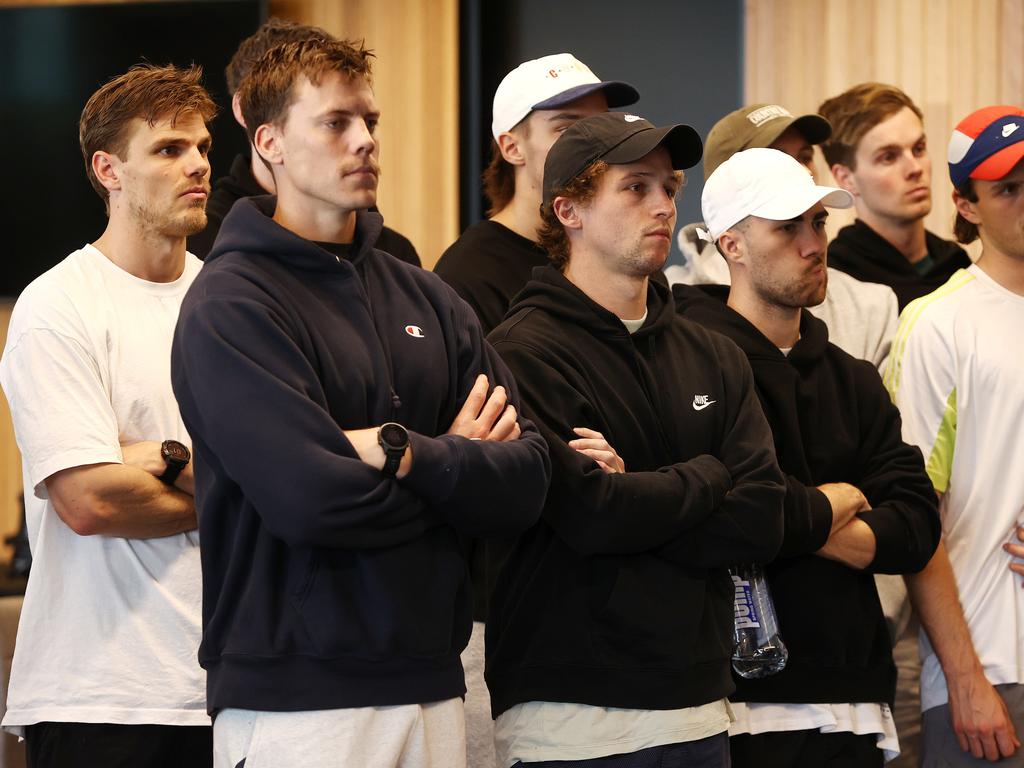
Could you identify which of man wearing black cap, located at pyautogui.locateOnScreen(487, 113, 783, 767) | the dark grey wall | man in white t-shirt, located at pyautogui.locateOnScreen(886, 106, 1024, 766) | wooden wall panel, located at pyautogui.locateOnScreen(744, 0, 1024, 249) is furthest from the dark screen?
man in white t-shirt, located at pyautogui.locateOnScreen(886, 106, 1024, 766)

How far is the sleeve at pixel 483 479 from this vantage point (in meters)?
1.84

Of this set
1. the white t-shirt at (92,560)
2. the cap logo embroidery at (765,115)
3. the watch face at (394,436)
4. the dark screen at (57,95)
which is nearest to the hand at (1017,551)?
the cap logo embroidery at (765,115)

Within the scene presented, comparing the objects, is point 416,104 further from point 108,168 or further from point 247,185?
point 108,168

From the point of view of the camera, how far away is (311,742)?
1793 mm

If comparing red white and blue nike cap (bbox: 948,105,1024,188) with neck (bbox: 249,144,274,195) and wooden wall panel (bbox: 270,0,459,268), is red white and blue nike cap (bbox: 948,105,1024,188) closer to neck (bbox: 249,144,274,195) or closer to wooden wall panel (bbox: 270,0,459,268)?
neck (bbox: 249,144,274,195)

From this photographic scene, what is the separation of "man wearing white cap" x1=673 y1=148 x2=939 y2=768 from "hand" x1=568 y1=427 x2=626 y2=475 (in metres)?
0.40

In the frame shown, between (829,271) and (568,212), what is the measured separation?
968mm

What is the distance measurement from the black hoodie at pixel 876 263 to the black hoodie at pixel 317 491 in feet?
5.59

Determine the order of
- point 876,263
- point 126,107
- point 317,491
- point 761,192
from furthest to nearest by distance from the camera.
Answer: point 876,263 → point 761,192 → point 126,107 → point 317,491

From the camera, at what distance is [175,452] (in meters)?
2.30

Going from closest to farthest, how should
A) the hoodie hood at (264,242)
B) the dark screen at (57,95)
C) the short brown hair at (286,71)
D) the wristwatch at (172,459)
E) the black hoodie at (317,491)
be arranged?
the black hoodie at (317,491)
the hoodie hood at (264,242)
the short brown hair at (286,71)
the wristwatch at (172,459)
the dark screen at (57,95)

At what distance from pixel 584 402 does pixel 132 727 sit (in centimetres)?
93

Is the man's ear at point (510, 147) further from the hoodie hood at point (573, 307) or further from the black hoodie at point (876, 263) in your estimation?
the black hoodie at point (876, 263)

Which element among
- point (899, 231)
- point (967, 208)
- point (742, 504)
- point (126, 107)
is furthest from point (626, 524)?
point (899, 231)
